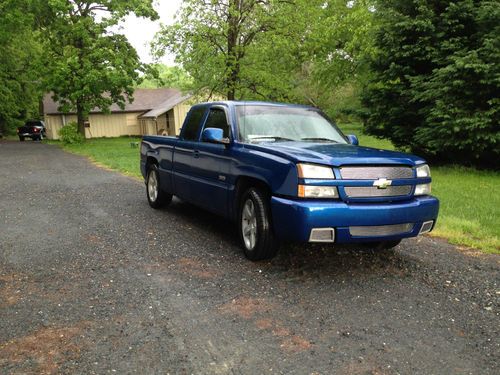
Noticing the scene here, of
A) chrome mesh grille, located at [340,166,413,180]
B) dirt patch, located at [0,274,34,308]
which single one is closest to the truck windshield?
chrome mesh grille, located at [340,166,413,180]

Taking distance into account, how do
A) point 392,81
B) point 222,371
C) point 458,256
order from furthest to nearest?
point 392,81 < point 458,256 < point 222,371

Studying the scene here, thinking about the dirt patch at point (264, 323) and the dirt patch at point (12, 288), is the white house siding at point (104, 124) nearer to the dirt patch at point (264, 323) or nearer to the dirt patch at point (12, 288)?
the dirt patch at point (12, 288)

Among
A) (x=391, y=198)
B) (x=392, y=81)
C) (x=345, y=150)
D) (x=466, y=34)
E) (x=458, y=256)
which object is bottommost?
(x=458, y=256)

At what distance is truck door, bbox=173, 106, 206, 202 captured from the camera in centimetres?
658

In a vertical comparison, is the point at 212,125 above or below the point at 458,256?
above

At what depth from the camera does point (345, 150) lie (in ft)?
16.4

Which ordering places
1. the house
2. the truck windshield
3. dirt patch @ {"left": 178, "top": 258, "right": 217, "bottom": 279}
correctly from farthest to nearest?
1. the house
2. the truck windshield
3. dirt patch @ {"left": 178, "top": 258, "right": 217, "bottom": 279}

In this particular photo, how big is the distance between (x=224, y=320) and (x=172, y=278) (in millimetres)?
1128

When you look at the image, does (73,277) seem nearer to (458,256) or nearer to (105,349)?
(105,349)

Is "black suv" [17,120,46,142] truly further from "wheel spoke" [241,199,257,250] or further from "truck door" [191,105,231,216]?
"wheel spoke" [241,199,257,250]

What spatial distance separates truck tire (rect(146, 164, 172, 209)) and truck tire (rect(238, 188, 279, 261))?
118 inches

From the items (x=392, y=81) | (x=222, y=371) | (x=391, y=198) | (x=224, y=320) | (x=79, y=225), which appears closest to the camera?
(x=222, y=371)

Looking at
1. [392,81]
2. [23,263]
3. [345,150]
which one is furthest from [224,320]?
[392,81]

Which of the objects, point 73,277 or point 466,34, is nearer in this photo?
point 73,277
